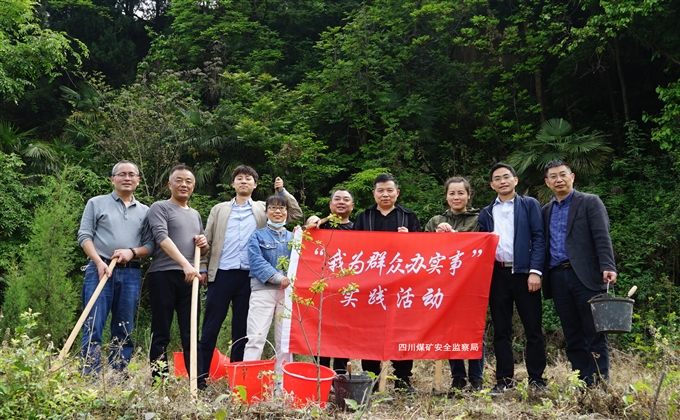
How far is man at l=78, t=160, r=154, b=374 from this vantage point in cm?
430

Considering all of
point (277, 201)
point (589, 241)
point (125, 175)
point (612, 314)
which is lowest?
point (612, 314)

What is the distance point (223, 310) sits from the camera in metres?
4.54

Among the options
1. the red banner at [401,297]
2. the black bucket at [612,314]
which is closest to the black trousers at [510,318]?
the red banner at [401,297]

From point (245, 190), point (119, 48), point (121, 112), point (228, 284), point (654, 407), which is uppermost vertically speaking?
point (119, 48)

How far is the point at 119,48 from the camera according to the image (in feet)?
60.5

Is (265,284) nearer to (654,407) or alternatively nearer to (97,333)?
(97,333)

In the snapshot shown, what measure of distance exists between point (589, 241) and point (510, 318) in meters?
0.85

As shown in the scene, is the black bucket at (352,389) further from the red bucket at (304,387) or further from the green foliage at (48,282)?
the green foliage at (48,282)

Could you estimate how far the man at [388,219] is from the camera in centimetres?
472

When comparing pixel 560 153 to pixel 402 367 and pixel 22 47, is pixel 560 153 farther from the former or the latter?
pixel 22 47

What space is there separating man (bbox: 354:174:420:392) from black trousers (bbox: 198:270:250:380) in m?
1.05

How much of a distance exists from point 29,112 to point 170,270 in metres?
15.8

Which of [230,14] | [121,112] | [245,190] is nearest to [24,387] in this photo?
[245,190]

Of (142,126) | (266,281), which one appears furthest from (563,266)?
(142,126)
